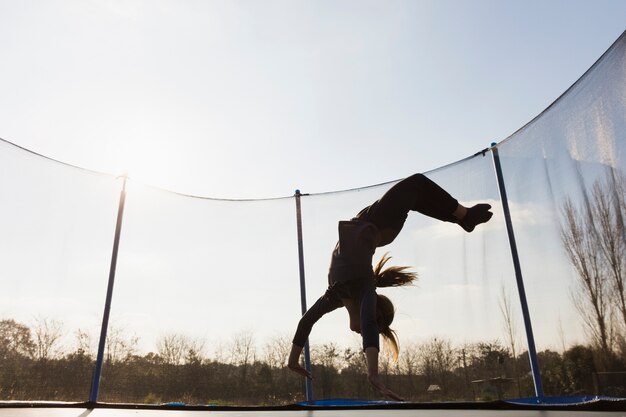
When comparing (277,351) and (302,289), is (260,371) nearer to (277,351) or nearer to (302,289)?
(277,351)

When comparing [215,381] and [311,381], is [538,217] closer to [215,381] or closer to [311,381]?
[311,381]

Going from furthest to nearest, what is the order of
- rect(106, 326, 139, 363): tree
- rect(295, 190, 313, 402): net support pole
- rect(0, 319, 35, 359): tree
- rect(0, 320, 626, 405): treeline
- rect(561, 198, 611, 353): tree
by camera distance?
1. rect(295, 190, 313, 402): net support pole
2. rect(106, 326, 139, 363): tree
3. rect(0, 319, 35, 359): tree
4. rect(0, 320, 626, 405): treeline
5. rect(561, 198, 611, 353): tree

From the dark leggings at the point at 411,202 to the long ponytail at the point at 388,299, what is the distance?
0.54 m

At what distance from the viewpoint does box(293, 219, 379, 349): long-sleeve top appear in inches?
84.5

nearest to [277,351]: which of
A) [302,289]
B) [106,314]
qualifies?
[302,289]

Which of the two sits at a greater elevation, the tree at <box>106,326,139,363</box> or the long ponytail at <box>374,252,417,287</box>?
the long ponytail at <box>374,252,417,287</box>

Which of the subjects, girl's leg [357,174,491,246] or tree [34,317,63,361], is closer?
girl's leg [357,174,491,246]

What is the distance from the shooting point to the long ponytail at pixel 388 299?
2609 millimetres

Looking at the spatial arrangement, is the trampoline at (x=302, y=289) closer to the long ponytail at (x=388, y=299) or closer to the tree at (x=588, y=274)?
the tree at (x=588, y=274)

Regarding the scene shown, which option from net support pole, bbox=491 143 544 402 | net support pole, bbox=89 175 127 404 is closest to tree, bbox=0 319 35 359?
net support pole, bbox=89 175 127 404

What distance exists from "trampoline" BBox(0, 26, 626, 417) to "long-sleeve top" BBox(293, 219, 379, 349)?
506mm

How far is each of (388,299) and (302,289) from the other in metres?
0.79

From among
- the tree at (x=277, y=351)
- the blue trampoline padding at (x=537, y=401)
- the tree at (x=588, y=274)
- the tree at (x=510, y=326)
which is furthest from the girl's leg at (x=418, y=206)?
the tree at (x=277, y=351)

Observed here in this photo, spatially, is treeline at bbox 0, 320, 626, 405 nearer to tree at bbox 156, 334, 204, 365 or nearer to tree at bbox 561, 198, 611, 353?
tree at bbox 156, 334, 204, 365
